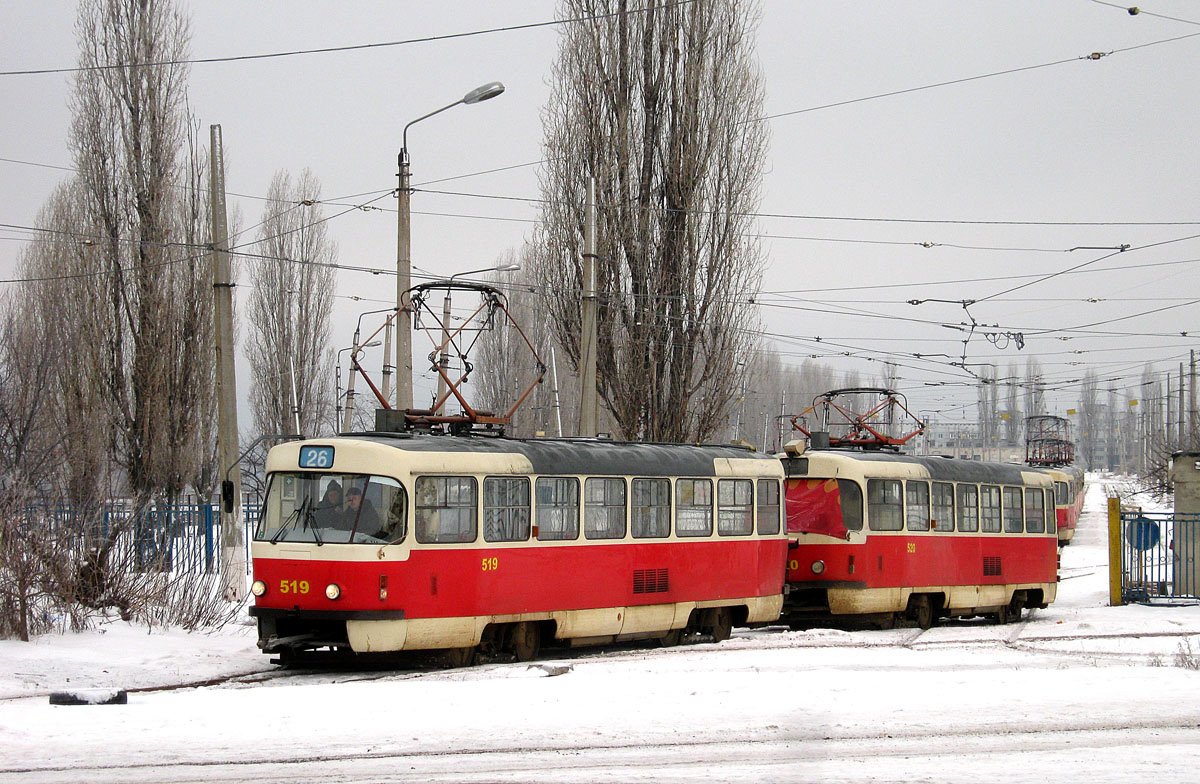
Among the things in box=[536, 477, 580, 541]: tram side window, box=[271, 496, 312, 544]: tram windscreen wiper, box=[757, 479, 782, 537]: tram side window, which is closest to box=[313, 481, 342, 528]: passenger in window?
box=[271, 496, 312, 544]: tram windscreen wiper

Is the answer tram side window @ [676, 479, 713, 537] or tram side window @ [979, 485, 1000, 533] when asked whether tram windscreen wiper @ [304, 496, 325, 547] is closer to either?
tram side window @ [676, 479, 713, 537]

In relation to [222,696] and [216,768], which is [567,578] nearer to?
[222,696]

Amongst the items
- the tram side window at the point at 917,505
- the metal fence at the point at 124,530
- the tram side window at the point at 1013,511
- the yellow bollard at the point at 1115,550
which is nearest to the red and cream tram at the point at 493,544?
the metal fence at the point at 124,530

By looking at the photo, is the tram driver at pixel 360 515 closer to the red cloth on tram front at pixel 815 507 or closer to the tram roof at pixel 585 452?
the tram roof at pixel 585 452

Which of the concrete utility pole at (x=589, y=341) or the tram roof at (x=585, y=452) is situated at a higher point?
the concrete utility pole at (x=589, y=341)

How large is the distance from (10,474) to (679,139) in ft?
53.1

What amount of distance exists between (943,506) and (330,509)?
10.6 metres

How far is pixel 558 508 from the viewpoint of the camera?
46.5 ft

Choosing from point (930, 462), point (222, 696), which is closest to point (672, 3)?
point (930, 462)

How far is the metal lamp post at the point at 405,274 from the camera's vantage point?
18984 millimetres

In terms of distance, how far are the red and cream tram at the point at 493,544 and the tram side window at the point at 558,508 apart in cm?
2

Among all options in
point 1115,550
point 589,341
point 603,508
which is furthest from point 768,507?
point 1115,550

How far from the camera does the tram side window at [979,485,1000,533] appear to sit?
2067 cm

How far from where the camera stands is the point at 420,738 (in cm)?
843
